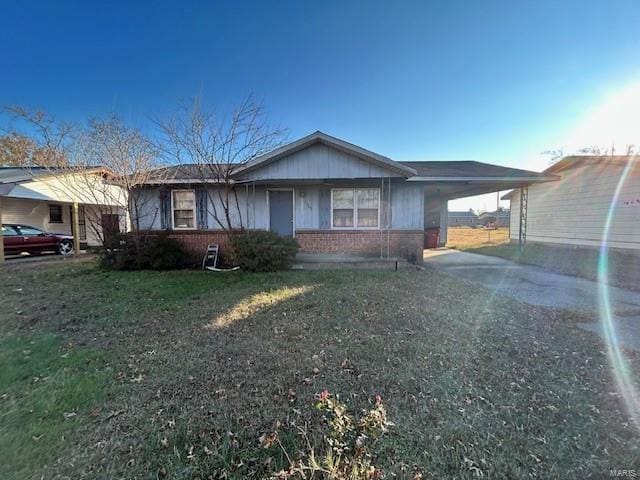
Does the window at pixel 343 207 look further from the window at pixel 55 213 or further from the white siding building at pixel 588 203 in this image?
the window at pixel 55 213

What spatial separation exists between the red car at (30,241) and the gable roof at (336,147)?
1142 cm

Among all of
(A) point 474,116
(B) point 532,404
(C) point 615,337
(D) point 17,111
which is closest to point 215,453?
(B) point 532,404

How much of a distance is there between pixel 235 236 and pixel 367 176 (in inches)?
181

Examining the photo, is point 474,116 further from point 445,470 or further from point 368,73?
point 445,470

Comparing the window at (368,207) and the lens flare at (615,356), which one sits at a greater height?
the window at (368,207)

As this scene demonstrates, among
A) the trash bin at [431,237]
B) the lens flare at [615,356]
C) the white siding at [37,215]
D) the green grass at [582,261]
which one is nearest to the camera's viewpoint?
the lens flare at [615,356]

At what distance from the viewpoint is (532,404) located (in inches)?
99.3

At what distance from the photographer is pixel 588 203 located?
12.4 m

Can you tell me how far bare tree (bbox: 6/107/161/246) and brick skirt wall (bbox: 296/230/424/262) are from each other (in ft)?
20.2

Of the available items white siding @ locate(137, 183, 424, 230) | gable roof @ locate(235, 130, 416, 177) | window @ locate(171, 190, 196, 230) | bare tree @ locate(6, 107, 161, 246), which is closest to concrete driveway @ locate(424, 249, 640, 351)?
white siding @ locate(137, 183, 424, 230)

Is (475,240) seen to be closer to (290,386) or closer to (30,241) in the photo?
(290,386)

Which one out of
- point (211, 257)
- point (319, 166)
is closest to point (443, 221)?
point (319, 166)

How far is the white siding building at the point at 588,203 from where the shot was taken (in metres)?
10.8

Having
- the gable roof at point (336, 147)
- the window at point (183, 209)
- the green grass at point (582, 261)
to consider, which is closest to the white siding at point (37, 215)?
the window at point (183, 209)
